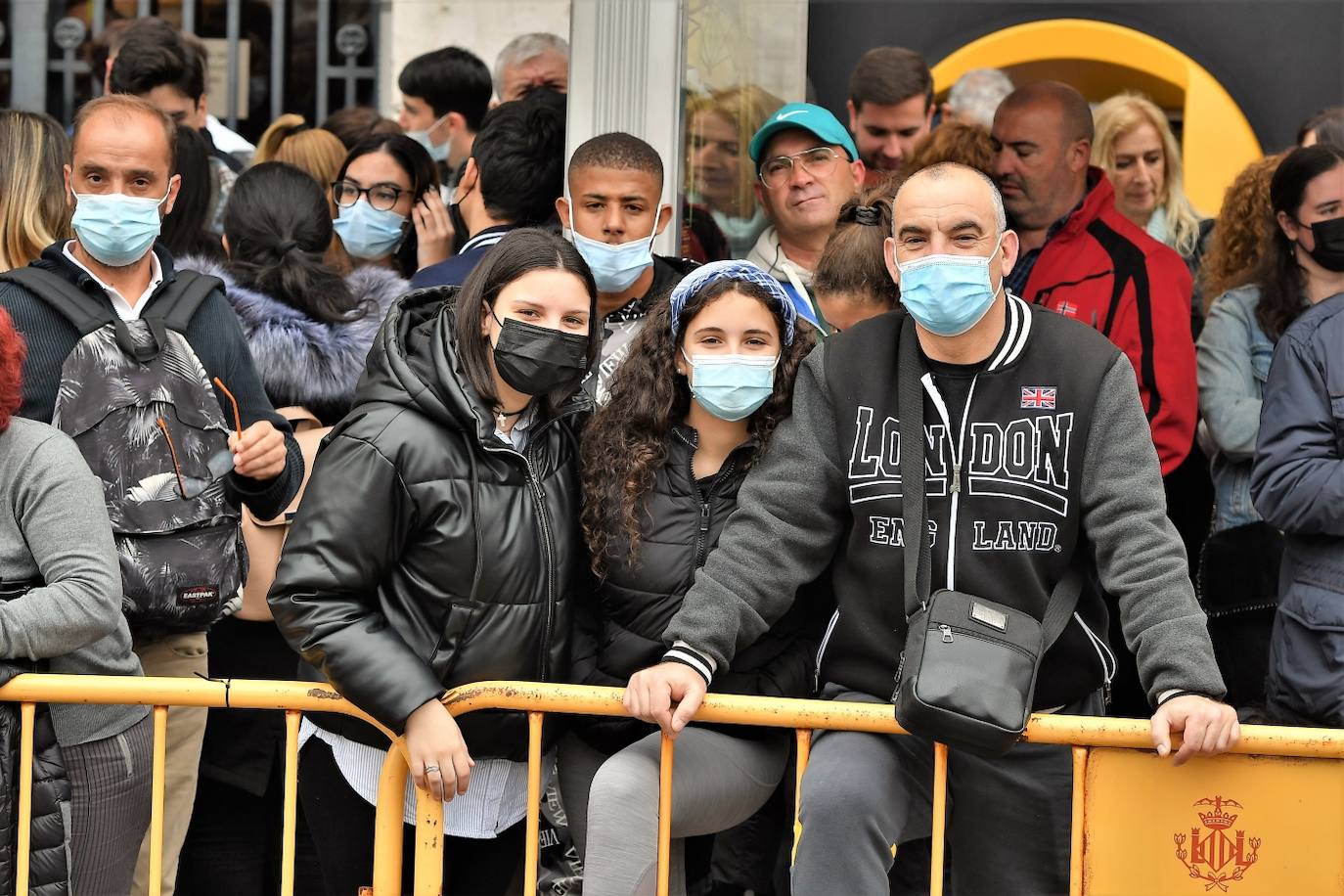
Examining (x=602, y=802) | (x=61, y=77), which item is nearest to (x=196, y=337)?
(x=602, y=802)

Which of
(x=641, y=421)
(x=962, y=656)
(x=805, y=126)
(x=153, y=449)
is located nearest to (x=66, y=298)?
(x=153, y=449)

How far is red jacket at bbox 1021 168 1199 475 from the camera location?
477 centimetres

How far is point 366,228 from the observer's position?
5453mm

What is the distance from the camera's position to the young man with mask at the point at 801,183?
199 inches

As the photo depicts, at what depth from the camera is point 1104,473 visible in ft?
10.9

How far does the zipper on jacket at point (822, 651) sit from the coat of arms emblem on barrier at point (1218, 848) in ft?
2.68

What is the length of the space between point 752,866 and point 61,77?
23.4 ft

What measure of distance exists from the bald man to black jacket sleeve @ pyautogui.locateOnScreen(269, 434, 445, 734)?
1.73 feet

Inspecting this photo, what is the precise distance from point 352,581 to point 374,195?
8.35ft

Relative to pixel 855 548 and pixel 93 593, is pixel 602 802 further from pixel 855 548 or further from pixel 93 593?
pixel 93 593

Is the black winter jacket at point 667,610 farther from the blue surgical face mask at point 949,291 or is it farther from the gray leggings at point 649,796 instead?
the blue surgical face mask at point 949,291

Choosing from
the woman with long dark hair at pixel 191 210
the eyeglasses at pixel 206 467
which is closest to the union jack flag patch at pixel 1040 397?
the eyeglasses at pixel 206 467

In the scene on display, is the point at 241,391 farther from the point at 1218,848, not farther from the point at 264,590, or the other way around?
the point at 1218,848

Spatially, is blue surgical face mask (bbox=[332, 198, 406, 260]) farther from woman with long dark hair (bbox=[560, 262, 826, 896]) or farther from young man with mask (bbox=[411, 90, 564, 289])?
woman with long dark hair (bbox=[560, 262, 826, 896])
